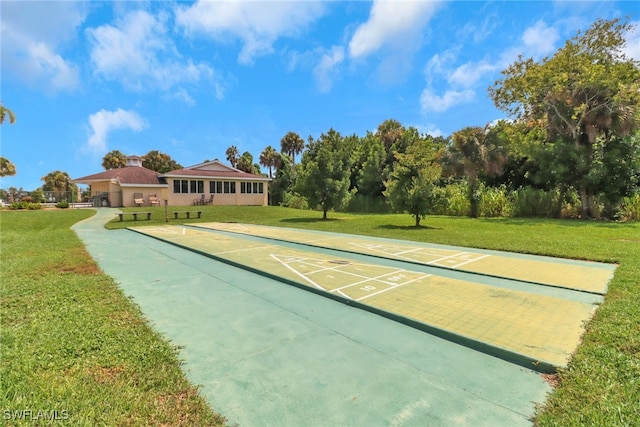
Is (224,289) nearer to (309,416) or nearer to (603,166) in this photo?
(309,416)

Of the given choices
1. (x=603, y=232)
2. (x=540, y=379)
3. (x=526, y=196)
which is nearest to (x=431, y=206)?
(x=603, y=232)

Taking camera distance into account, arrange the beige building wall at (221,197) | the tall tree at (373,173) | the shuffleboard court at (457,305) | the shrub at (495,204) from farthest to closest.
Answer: the beige building wall at (221,197) < the tall tree at (373,173) < the shrub at (495,204) < the shuffleboard court at (457,305)

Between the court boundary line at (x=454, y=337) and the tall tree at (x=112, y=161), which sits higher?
the tall tree at (x=112, y=161)

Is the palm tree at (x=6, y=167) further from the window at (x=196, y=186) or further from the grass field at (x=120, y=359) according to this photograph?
the grass field at (x=120, y=359)

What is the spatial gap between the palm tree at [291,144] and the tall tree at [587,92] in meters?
29.0

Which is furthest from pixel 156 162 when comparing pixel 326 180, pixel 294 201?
pixel 326 180

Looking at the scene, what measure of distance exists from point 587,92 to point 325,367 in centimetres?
2138

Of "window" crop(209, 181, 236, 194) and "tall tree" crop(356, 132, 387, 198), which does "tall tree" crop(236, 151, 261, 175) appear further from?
"tall tree" crop(356, 132, 387, 198)

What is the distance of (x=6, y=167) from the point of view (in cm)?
2702

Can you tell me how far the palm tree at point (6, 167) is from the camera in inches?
1043

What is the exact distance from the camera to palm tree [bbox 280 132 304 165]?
44.2 meters

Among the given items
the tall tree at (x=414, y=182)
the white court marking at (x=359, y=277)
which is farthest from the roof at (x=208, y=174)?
the white court marking at (x=359, y=277)

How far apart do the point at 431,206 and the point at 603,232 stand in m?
5.95

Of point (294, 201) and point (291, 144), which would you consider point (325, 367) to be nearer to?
point (294, 201)
